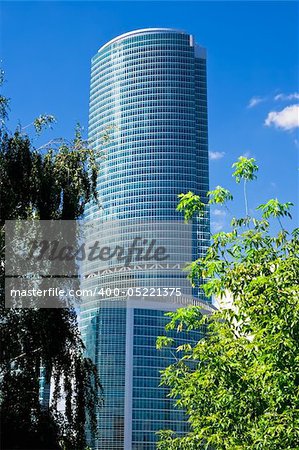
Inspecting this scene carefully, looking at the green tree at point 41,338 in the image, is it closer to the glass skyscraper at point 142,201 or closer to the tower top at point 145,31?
the glass skyscraper at point 142,201

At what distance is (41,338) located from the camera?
37.9 feet

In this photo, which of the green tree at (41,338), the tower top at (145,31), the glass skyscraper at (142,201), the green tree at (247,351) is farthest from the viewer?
the tower top at (145,31)

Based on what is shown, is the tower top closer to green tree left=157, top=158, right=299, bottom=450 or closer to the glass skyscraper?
the glass skyscraper

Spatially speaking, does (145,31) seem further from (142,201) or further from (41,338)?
(41,338)

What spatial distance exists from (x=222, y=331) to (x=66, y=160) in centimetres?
675

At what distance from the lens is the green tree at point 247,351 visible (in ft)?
22.1

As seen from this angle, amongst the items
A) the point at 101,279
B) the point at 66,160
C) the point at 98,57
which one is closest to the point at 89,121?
the point at 98,57

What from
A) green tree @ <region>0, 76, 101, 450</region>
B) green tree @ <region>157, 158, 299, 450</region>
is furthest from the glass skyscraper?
green tree @ <region>157, 158, 299, 450</region>

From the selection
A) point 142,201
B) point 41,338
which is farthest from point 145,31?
point 41,338

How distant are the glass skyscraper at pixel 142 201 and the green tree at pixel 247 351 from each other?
317ft

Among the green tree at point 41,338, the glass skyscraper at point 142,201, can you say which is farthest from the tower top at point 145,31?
the green tree at point 41,338

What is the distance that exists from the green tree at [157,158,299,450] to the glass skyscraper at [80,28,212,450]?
96668mm

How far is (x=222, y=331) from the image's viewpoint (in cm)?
805

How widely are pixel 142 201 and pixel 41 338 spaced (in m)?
133
